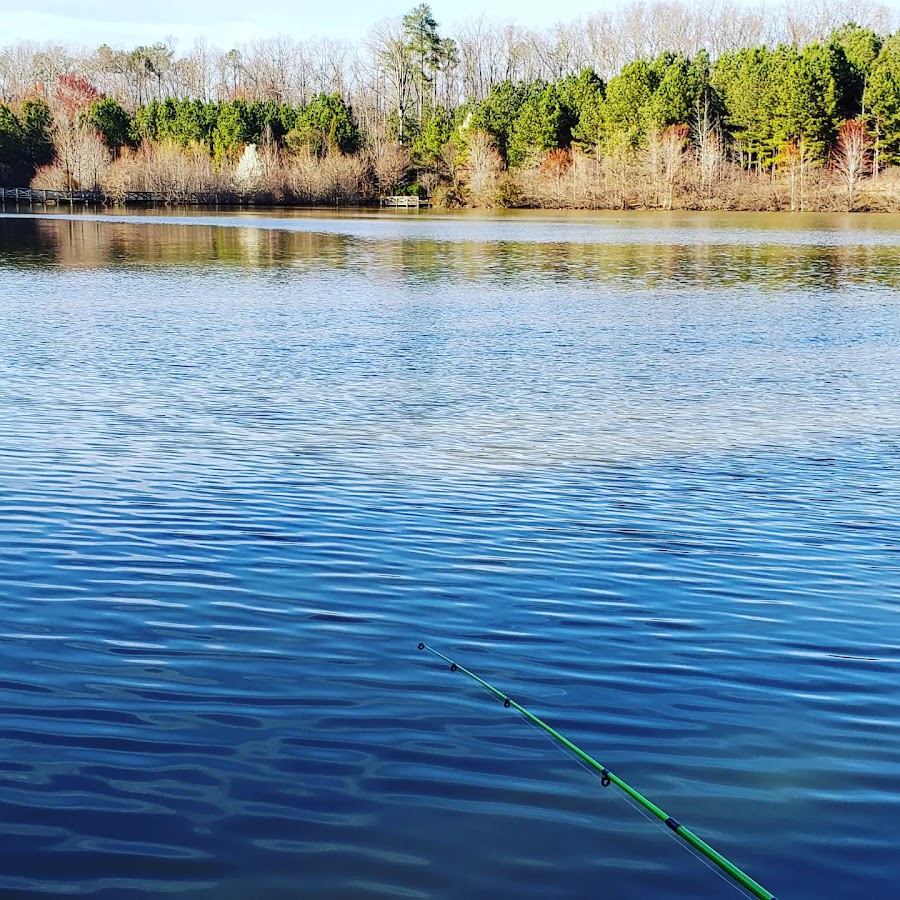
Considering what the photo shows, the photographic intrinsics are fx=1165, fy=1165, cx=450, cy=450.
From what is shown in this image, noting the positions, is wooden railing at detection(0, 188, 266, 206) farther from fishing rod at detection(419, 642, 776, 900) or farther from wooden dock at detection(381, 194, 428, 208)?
fishing rod at detection(419, 642, 776, 900)

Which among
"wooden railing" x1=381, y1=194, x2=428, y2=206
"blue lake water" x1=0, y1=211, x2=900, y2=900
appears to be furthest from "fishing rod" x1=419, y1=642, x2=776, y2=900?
"wooden railing" x1=381, y1=194, x2=428, y2=206

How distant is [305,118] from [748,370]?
10191 cm

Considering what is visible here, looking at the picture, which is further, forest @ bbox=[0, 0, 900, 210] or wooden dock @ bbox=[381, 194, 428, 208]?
wooden dock @ bbox=[381, 194, 428, 208]

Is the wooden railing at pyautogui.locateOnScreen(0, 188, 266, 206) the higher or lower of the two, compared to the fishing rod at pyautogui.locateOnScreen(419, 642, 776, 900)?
higher

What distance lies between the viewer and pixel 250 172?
10275cm

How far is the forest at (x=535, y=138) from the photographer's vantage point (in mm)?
91375

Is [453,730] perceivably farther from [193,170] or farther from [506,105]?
[506,105]

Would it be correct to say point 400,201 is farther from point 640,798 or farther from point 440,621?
point 640,798

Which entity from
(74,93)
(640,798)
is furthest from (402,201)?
(640,798)

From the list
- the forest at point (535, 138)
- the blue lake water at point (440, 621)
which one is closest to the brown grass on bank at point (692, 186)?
the forest at point (535, 138)

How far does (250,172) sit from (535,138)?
25.9 meters

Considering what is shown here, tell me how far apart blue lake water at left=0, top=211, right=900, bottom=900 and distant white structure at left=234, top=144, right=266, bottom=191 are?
8554cm

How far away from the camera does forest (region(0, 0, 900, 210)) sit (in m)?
91.4

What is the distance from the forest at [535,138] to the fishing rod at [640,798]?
86162 millimetres
